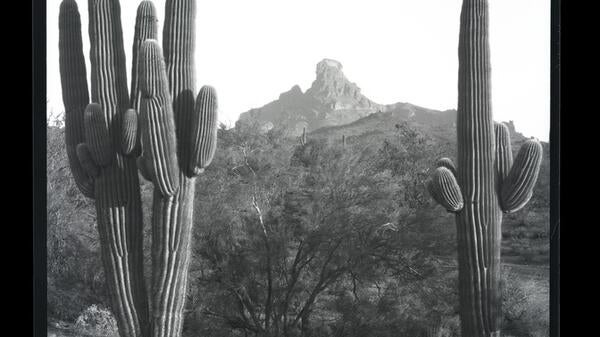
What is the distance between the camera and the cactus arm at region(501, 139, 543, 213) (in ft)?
24.0

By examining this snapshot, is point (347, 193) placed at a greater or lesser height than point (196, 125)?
lesser

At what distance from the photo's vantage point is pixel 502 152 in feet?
24.3

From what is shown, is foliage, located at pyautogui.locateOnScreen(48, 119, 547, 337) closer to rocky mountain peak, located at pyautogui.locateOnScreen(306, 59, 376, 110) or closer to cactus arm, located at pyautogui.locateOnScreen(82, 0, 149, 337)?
cactus arm, located at pyautogui.locateOnScreen(82, 0, 149, 337)

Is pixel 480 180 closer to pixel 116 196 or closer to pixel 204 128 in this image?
pixel 204 128

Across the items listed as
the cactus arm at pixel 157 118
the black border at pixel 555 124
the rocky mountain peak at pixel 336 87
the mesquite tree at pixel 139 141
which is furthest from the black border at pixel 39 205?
the black border at pixel 555 124

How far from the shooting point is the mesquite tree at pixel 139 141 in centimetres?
760

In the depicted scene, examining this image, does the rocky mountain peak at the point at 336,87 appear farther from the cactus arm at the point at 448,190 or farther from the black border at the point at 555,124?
the black border at the point at 555,124

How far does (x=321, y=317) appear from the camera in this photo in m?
7.94

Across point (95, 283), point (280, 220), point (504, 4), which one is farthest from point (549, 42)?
point (95, 283)

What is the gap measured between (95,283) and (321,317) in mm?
2097

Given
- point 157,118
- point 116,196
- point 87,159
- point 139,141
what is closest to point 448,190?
point 157,118

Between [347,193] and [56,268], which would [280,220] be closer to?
[347,193]

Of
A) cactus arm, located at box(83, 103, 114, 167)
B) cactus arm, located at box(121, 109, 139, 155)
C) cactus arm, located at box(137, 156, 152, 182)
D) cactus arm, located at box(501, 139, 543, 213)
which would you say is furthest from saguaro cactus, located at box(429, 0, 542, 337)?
cactus arm, located at box(83, 103, 114, 167)

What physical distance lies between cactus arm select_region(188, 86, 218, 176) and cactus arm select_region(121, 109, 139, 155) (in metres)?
0.51
